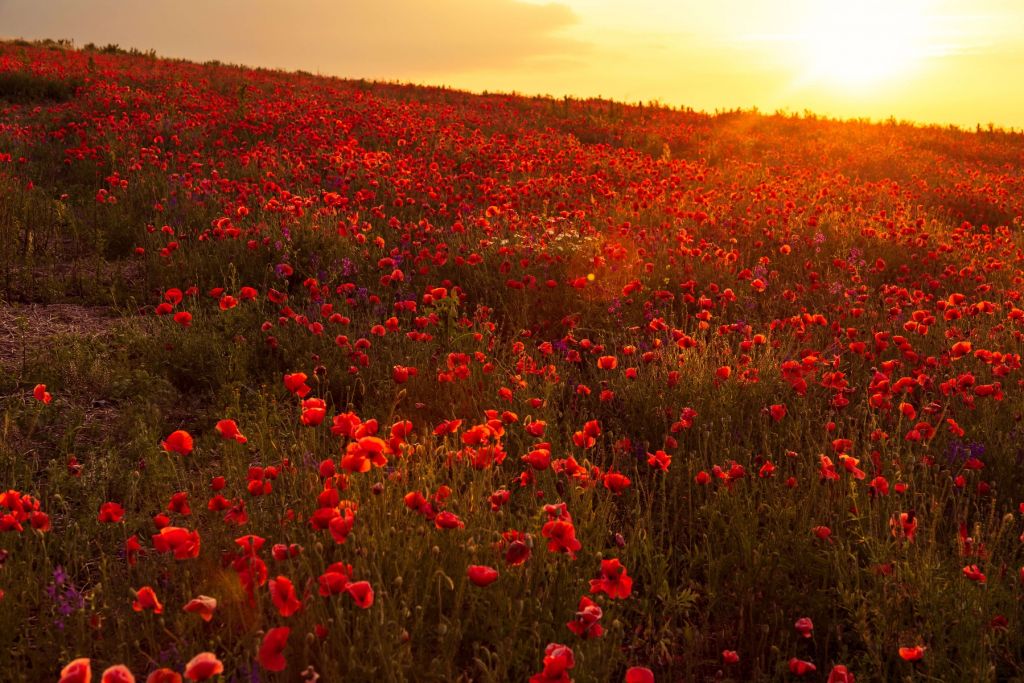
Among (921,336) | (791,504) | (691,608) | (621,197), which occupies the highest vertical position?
(621,197)

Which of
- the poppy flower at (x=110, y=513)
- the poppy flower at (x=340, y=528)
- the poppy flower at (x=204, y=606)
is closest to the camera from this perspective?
the poppy flower at (x=204, y=606)

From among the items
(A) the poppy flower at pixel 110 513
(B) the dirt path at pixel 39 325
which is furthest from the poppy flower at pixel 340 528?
(B) the dirt path at pixel 39 325

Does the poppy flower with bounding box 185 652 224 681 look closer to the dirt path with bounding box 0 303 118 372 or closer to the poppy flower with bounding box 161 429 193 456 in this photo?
the poppy flower with bounding box 161 429 193 456

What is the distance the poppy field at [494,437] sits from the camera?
228cm

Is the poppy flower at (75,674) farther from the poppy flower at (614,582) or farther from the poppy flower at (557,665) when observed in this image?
the poppy flower at (614,582)

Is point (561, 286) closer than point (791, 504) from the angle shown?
No

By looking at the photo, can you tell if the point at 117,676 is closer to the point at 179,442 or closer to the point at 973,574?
the point at 179,442

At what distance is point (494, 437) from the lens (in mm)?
3115

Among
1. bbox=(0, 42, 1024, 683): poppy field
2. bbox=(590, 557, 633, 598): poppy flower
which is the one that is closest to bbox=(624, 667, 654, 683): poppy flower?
bbox=(0, 42, 1024, 683): poppy field

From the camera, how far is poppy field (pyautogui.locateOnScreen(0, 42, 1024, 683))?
2281 millimetres

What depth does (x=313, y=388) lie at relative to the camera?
4.37 metres

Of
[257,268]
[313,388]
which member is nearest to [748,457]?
[313,388]

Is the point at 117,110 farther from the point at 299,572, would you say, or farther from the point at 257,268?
the point at 299,572

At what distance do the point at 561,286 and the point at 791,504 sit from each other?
3.15 metres
